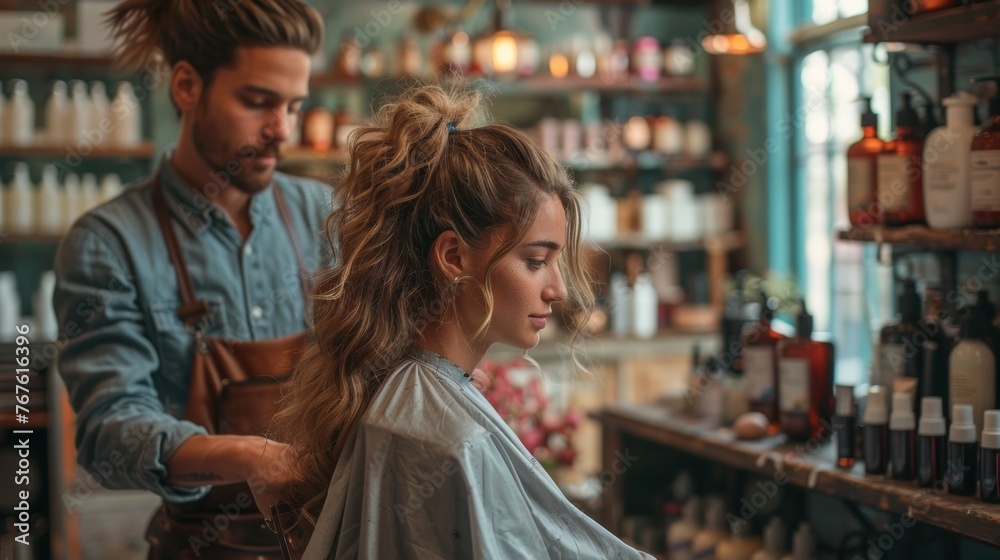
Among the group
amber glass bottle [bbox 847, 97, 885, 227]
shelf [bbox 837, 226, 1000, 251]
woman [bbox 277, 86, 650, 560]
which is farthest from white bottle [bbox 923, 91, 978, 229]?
woman [bbox 277, 86, 650, 560]

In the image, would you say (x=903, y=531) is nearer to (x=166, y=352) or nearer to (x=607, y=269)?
(x=166, y=352)

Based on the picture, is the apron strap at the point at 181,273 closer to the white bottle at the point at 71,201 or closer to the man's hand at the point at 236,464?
the man's hand at the point at 236,464

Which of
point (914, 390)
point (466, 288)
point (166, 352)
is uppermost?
point (466, 288)

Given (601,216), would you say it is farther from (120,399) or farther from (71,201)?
(120,399)

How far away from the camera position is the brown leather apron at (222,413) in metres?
1.71

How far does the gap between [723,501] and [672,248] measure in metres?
2.51

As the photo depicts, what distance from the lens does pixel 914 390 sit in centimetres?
179

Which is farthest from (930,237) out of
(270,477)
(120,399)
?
(120,399)

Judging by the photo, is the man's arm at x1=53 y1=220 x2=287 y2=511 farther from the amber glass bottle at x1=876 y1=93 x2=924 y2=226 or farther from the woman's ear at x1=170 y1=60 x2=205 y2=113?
the amber glass bottle at x1=876 y1=93 x2=924 y2=226

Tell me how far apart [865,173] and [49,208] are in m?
3.29

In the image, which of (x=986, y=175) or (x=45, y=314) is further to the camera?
(x=45, y=314)

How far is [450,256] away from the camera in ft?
4.50

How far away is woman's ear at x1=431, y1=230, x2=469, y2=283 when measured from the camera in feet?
4.46

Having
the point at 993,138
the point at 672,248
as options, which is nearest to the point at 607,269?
the point at 672,248
